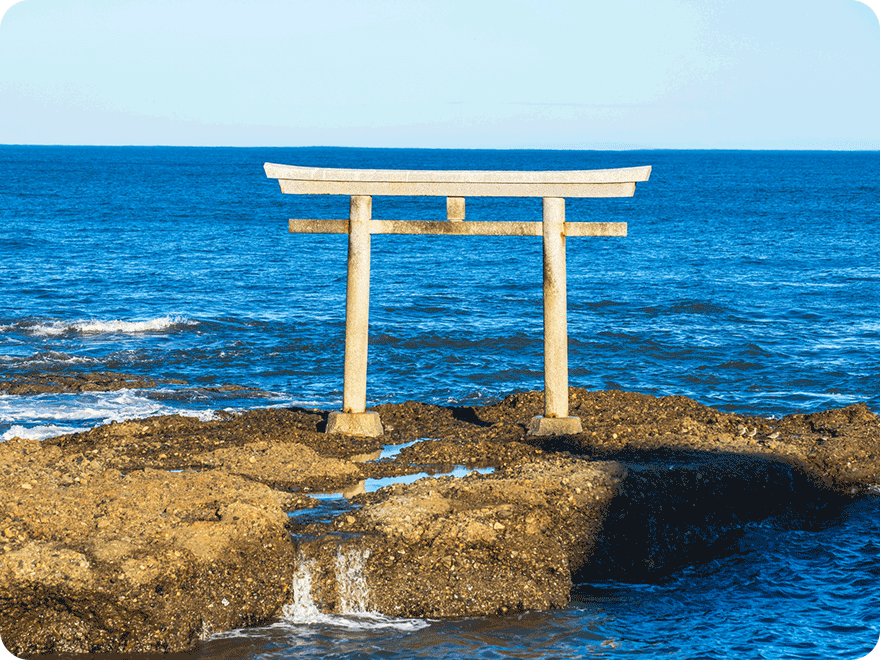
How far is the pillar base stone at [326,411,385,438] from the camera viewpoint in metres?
11.3

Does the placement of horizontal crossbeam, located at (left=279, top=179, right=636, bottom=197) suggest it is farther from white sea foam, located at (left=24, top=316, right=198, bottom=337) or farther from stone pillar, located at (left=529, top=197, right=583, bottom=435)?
white sea foam, located at (left=24, top=316, right=198, bottom=337)

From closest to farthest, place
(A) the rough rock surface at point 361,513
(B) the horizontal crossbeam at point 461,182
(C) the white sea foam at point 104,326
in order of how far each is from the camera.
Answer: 1. (A) the rough rock surface at point 361,513
2. (B) the horizontal crossbeam at point 461,182
3. (C) the white sea foam at point 104,326

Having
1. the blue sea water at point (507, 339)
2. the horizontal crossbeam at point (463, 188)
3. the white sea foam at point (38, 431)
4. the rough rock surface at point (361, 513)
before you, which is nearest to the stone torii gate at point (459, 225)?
the horizontal crossbeam at point (463, 188)

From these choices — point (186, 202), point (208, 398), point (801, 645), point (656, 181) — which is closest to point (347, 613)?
point (801, 645)

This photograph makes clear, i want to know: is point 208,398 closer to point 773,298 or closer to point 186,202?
point 773,298

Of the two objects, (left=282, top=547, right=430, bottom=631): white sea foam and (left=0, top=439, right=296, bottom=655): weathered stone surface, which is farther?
(left=282, top=547, right=430, bottom=631): white sea foam

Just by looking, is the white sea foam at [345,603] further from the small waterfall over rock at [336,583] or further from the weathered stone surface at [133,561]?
the weathered stone surface at [133,561]

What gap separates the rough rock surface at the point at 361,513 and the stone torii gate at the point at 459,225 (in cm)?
57

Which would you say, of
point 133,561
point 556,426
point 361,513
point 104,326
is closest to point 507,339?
point 556,426

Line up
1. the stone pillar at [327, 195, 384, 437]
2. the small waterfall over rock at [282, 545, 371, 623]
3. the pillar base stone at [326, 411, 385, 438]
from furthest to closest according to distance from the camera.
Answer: the pillar base stone at [326, 411, 385, 438] → the stone pillar at [327, 195, 384, 437] → the small waterfall over rock at [282, 545, 371, 623]

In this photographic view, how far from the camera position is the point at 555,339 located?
11.2m

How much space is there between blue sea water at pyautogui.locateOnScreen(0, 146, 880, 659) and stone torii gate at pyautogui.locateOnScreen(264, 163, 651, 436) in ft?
11.3

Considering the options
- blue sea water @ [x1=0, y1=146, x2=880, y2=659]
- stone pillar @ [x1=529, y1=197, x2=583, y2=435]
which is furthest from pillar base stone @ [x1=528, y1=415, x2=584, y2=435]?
blue sea water @ [x1=0, y1=146, x2=880, y2=659]

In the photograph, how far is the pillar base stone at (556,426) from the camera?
36.4 ft
